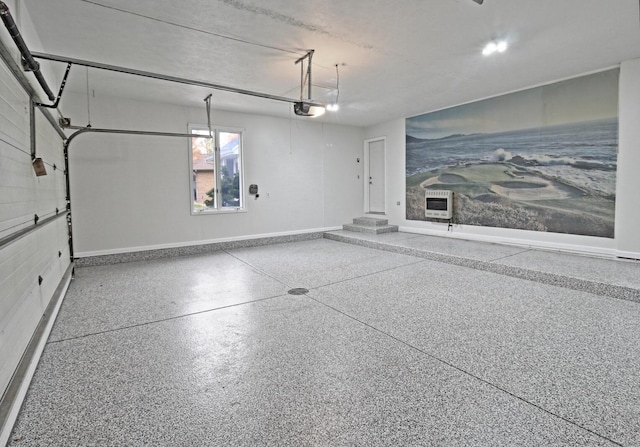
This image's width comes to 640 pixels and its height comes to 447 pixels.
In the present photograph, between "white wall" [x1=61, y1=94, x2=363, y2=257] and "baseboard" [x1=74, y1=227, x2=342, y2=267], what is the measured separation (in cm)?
5

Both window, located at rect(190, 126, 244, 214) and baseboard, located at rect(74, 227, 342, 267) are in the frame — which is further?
window, located at rect(190, 126, 244, 214)

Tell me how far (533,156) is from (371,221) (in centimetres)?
387

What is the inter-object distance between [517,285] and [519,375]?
2.31 m

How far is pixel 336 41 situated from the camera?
12.2 feet

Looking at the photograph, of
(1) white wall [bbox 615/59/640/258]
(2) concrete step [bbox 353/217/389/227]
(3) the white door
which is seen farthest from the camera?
(3) the white door

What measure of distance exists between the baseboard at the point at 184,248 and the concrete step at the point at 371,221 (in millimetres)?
1049

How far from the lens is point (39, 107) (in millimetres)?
3018

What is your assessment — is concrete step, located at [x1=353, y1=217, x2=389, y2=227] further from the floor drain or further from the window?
the floor drain

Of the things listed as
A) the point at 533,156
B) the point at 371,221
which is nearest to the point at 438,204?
the point at 371,221

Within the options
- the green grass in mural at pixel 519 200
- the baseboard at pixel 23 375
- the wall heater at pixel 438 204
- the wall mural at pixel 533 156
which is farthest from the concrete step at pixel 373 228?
the baseboard at pixel 23 375

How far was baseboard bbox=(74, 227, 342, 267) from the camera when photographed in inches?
221

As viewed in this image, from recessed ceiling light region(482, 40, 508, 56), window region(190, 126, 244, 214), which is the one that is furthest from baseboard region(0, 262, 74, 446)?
recessed ceiling light region(482, 40, 508, 56)

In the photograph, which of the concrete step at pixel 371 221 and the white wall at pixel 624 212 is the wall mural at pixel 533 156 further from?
the concrete step at pixel 371 221

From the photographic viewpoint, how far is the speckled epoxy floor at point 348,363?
5.53ft
